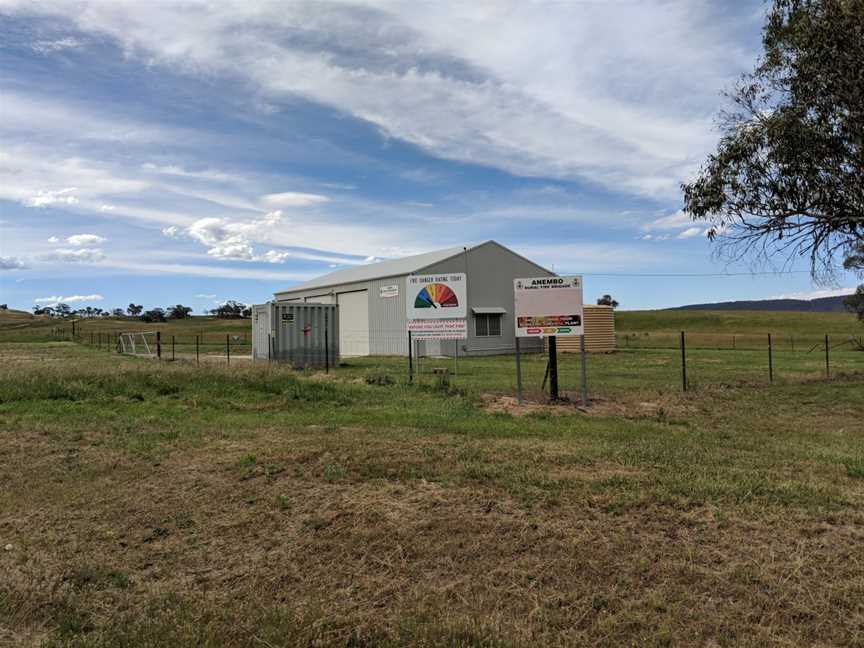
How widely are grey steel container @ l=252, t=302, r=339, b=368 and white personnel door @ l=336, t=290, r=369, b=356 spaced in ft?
33.5

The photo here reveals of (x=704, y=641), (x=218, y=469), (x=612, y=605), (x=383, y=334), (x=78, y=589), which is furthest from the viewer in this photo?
(x=383, y=334)

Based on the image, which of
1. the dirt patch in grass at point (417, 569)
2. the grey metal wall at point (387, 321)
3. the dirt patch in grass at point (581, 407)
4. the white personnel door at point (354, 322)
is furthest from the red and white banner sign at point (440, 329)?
the white personnel door at point (354, 322)

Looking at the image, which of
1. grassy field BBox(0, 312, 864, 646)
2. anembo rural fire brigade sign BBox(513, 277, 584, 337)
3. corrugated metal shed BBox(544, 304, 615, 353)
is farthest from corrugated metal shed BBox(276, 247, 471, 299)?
grassy field BBox(0, 312, 864, 646)

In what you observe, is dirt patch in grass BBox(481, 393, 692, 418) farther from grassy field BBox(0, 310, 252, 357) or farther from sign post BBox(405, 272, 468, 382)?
grassy field BBox(0, 310, 252, 357)

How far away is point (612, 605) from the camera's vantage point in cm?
383

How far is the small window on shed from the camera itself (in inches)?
1353

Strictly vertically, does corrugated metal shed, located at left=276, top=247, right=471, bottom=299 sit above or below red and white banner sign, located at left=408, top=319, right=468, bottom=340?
above

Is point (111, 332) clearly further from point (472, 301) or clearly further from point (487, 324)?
point (487, 324)

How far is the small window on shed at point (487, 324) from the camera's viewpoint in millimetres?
34375

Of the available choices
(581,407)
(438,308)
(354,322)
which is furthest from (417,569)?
(354,322)

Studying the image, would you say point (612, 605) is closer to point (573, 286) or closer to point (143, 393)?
point (573, 286)

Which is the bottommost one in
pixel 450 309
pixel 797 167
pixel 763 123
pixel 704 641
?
pixel 704 641

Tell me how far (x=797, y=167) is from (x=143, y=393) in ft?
52.1

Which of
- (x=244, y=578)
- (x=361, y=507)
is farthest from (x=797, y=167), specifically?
(x=244, y=578)
